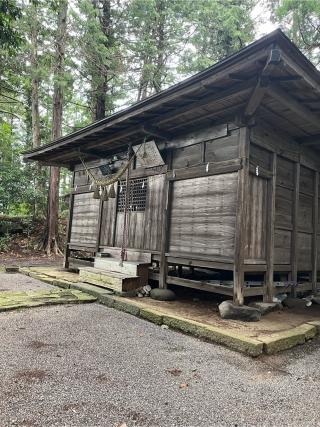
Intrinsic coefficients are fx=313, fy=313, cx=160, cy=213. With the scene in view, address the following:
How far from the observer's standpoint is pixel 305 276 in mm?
7020

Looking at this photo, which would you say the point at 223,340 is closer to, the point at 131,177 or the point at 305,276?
the point at 305,276

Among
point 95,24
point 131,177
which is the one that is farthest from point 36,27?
point 131,177

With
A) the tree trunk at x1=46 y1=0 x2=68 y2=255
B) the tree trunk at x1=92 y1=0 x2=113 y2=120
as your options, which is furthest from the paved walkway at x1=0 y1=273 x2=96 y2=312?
the tree trunk at x1=92 y1=0 x2=113 y2=120

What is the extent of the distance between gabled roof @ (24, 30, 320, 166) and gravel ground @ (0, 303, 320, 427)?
3317 millimetres

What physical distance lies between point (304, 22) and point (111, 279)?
37.3 feet

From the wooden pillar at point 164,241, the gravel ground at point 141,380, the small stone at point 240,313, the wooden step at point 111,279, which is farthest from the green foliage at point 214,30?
→ the gravel ground at point 141,380

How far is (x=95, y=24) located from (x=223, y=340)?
11966 mm

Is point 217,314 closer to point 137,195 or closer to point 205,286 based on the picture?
point 205,286

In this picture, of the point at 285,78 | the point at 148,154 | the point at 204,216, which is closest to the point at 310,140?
the point at 285,78

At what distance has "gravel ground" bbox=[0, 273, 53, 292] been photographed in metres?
6.66

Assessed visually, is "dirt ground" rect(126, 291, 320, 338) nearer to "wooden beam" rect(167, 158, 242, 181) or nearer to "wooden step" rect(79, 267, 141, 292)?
"wooden step" rect(79, 267, 141, 292)

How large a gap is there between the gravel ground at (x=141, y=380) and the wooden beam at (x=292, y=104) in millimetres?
3435

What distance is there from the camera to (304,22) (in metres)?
11.2

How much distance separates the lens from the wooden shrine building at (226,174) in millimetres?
4387
